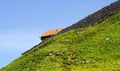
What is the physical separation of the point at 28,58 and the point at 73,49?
828cm

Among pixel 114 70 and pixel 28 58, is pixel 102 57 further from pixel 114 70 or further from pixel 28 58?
pixel 28 58

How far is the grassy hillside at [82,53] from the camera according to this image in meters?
60.0

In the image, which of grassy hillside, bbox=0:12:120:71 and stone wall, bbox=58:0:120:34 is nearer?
grassy hillside, bbox=0:12:120:71

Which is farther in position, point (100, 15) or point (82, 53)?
point (100, 15)

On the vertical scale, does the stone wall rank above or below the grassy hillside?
above

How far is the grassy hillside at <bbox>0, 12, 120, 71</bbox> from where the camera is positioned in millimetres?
60031

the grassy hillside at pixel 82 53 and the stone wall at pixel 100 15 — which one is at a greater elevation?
the stone wall at pixel 100 15

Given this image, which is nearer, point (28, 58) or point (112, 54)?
point (112, 54)

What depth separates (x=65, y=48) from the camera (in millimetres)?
70562

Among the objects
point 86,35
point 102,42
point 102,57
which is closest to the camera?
point 102,57

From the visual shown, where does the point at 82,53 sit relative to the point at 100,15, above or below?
below

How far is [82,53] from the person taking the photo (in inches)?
2584

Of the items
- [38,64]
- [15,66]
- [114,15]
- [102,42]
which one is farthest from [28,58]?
[114,15]

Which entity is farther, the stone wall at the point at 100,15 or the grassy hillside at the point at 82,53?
the stone wall at the point at 100,15
